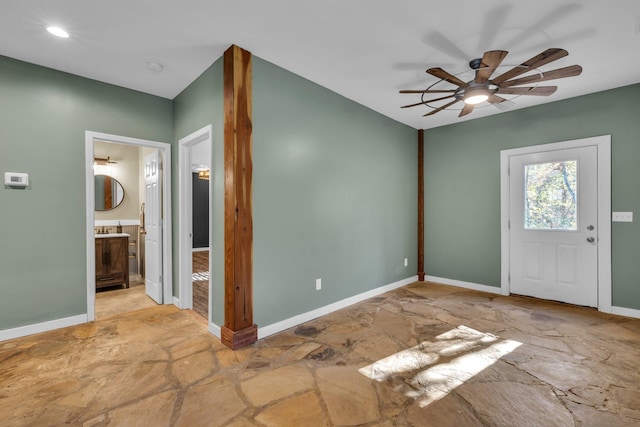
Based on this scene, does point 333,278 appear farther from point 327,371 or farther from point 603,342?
point 603,342

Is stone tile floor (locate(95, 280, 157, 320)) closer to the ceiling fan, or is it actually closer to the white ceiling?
the white ceiling

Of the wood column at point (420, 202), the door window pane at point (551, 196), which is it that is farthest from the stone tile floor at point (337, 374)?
the wood column at point (420, 202)

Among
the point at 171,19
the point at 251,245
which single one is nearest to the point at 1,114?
the point at 171,19

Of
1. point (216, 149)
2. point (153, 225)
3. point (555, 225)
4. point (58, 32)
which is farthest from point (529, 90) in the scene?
point (153, 225)

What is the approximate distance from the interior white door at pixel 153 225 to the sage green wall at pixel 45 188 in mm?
751

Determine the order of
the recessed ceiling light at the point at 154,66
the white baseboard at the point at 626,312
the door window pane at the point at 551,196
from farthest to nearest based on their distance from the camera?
the door window pane at the point at 551,196 → the white baseboard at the point at 626,312 → the recessed ceiling light at the point at 154,66

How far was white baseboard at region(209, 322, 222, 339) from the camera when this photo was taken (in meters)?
2.83

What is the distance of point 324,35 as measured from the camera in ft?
8.14

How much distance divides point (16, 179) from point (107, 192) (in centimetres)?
253

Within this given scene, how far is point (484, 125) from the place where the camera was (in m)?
4.52

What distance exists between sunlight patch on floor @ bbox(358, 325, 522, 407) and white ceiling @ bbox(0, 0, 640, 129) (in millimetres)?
2749

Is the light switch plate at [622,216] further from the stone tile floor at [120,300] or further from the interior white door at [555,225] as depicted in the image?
the stone tile floor at [120,300]

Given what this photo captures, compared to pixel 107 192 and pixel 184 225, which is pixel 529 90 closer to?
pixel 184 225

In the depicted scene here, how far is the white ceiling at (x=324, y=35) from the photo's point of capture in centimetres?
213
